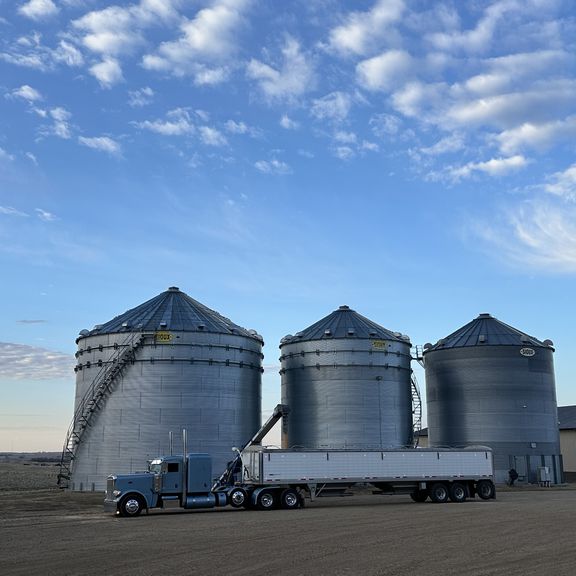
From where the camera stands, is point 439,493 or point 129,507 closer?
point 129,507

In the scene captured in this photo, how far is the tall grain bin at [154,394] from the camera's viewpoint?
45438 millimetres

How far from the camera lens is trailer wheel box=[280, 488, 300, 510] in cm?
3628

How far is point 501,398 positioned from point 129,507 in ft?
115

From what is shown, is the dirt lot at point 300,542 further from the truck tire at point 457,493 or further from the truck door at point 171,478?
the truck tire at point 457,493

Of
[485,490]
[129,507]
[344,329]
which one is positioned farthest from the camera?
[344,329]

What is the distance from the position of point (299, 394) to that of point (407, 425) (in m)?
8.54

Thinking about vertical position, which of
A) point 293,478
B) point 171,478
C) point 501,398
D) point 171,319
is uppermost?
point 171,319

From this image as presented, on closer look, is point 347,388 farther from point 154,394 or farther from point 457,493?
point 154,394

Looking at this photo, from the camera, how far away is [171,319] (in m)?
48.5

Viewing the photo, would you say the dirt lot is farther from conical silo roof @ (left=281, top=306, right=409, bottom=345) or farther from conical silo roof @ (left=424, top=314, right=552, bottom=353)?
conical silo roof @ (left=424, top=314, right=552, bottom=353)

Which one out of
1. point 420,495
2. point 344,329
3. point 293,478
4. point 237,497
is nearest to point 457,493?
point 420,495

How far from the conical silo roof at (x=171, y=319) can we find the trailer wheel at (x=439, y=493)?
56.0 feet

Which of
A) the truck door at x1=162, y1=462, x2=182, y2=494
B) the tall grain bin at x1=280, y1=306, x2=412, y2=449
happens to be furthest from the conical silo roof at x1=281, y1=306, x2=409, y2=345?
the truck door at x1=162, y1=462, x2=182, y2=494

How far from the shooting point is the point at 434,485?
40.6 m
